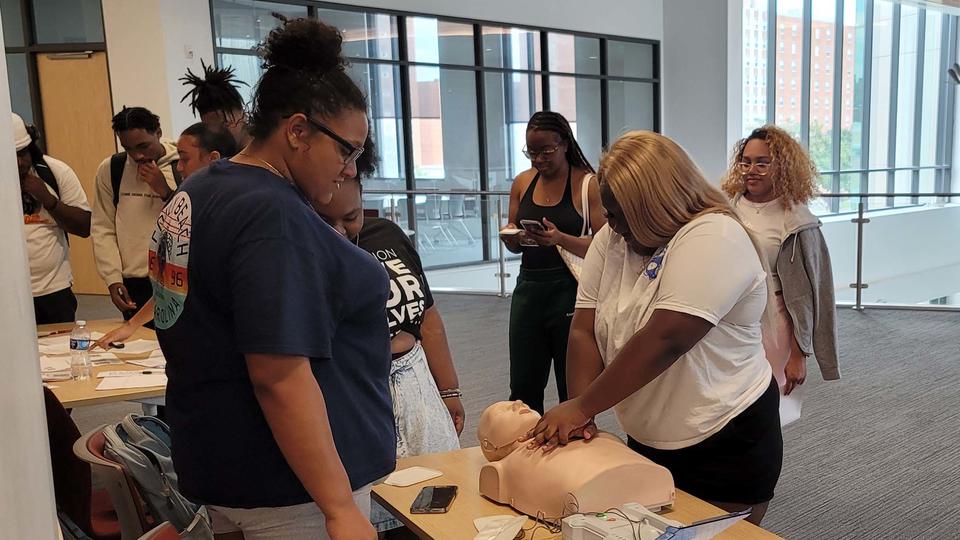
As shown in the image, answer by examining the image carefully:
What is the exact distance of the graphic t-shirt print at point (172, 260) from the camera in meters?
1.26

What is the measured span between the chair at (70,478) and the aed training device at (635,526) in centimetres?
143

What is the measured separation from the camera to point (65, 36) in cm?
780

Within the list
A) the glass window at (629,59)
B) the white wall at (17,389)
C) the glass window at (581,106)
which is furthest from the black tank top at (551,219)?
the glass window at (629,59)

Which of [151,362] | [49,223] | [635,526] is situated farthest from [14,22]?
[635,526]

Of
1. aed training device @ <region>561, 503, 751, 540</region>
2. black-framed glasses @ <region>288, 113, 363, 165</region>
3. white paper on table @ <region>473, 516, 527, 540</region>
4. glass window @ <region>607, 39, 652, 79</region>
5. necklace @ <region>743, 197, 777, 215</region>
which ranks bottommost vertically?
white paper on table @ <region>473, 516, 527, 540</region>

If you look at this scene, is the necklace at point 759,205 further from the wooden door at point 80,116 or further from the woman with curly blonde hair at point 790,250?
the wooden door at point 80,116

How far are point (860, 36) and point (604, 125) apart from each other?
5686 millimetres

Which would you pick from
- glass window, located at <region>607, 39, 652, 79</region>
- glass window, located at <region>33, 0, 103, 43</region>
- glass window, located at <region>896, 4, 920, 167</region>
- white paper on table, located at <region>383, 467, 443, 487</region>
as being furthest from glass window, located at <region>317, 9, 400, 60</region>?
glass window, located at <region>896, 4, 920, 167</region>

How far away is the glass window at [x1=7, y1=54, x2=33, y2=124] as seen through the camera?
25.9ft

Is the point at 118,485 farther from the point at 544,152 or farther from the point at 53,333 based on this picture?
the point at 544,152

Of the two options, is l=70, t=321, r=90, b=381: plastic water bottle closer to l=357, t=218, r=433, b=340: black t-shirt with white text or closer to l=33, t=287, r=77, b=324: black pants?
l=33, t=287, r=77, b=324: black pants

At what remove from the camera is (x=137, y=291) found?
140 inches

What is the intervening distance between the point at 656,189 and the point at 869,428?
297 centimetres

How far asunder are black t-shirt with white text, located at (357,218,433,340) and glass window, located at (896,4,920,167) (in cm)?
1454
